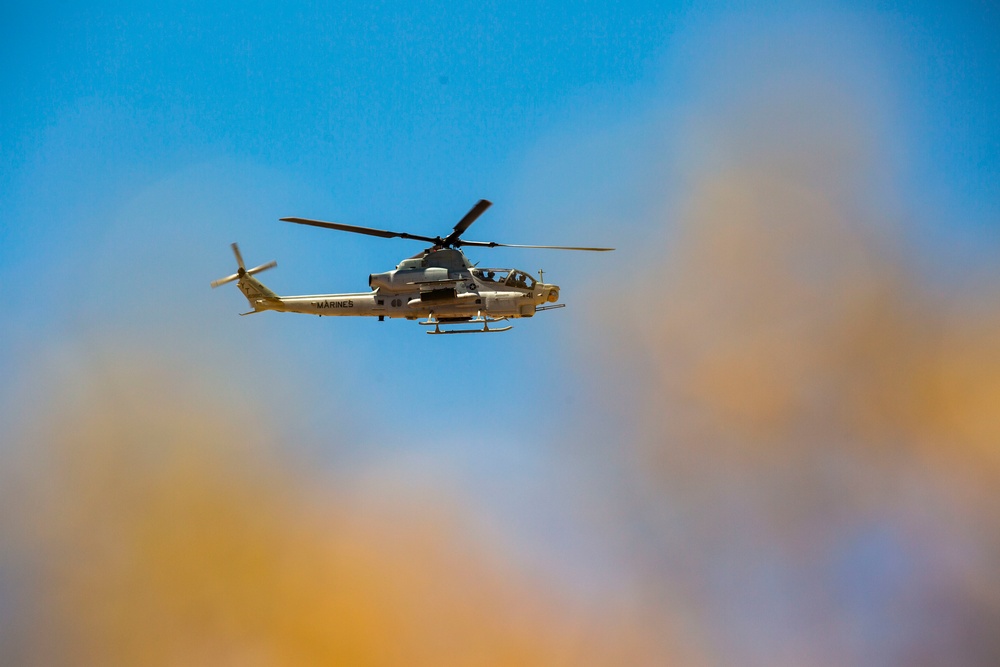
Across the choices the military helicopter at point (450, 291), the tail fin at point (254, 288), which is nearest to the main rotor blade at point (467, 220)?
the military helicopter at point (450, 291)

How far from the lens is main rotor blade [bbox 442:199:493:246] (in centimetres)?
2436

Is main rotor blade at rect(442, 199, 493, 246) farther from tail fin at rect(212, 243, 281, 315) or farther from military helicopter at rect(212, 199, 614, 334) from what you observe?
tail fin at rect(212, 243, 281, 315)

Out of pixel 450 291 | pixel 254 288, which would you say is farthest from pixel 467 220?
pixel 254 288

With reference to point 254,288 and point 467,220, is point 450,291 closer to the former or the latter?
point 467,220

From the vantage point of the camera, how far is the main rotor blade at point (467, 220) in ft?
79.9

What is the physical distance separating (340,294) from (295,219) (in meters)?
3.77

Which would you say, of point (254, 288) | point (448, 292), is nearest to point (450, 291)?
point (448, 292)

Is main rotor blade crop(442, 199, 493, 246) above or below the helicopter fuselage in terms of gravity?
above

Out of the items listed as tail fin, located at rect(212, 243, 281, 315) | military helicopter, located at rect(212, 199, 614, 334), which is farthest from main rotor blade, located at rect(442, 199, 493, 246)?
tail fin, located at rect(212, 243, 281, 315)

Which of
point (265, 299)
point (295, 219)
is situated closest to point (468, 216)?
point (295, 219)

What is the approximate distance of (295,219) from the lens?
2403 centimetres

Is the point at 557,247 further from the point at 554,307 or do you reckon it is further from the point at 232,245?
the point at 232,245

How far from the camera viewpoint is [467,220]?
1004 inches

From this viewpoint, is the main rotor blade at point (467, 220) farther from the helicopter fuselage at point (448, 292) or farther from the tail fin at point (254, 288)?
the tail fin at point (254, 288)
